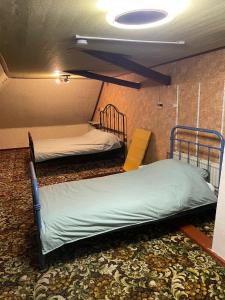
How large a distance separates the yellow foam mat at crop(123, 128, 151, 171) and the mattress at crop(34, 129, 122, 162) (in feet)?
1.83

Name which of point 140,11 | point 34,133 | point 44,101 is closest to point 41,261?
point 140,11

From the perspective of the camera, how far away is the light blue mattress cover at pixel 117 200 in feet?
6.86

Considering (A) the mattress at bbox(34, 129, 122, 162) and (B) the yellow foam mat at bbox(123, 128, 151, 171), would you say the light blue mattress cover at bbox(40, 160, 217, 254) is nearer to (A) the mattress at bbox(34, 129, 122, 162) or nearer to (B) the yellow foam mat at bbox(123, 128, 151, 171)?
(B) the yellow foam mat at bbox(123, 128, 151, 171)

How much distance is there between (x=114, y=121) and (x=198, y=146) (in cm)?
313

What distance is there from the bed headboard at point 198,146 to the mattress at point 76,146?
6.11ft

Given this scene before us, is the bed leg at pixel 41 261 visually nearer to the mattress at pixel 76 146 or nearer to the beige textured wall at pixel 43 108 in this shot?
the mattress at pixel 76 146

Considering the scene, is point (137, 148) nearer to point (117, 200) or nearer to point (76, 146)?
point (76, 146)

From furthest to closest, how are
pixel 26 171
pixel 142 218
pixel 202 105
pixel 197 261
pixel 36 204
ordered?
pixel 26 171
pixel 202 105
pixel 142 218
pixel 197 261
pixel 36 204

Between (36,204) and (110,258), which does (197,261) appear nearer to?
(110,258)

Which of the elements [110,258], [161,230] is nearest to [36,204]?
[110,258]

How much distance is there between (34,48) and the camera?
261 centimetres

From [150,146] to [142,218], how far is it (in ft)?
7.72

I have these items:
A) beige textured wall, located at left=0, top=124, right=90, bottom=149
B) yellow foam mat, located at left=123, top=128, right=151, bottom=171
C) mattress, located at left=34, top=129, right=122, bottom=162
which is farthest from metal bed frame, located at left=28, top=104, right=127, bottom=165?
beige textured wall, located at left=0, top=124, right=90, bottom=149

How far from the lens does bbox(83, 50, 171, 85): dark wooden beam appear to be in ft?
9.20
